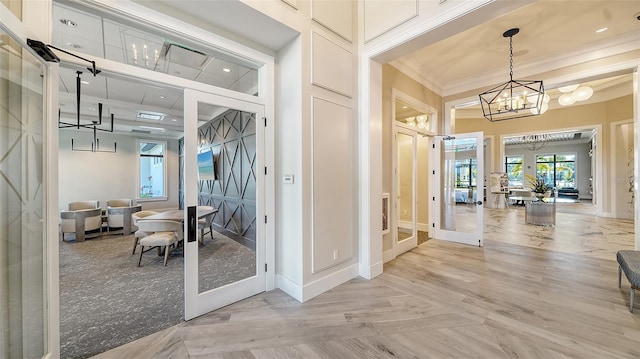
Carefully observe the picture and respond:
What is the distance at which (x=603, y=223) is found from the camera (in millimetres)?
6582

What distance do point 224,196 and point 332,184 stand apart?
1.65 meters

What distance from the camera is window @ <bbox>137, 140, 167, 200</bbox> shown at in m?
8.30

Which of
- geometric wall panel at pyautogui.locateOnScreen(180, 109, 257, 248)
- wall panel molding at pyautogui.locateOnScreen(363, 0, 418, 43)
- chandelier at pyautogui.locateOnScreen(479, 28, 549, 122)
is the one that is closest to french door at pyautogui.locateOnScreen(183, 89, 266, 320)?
geometric wall panel at pyautogui.locateOnScreen(180, 109, 257, 248)

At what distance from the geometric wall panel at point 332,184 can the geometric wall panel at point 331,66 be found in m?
0.23

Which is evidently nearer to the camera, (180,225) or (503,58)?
(180,225)

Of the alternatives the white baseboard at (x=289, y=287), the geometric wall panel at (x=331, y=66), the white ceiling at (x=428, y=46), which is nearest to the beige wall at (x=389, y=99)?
the white ceiling at (x=428, y=46)

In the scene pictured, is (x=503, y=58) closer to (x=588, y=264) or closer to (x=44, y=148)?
(x=588, y=264)

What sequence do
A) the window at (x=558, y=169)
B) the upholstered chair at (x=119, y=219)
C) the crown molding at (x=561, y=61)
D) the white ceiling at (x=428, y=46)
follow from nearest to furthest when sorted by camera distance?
the white ceiling at (x=428, y=46) → the crown molding at (x=561, y=61) → the upholstered chair at (x=119, y=219) → the window at (x=558, y=169)

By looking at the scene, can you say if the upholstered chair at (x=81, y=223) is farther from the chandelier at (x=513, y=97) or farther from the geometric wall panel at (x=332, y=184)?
the chandelier at (x=513, y=97)

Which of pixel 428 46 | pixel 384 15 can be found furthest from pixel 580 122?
pixel 384 15

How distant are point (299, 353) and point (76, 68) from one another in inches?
112

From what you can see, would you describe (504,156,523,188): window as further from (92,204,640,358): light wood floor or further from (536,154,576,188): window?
(92,204,640,358): light wood floor

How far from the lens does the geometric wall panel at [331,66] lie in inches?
110

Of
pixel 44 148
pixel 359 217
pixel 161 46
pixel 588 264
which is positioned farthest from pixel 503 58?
pixel 44 148
